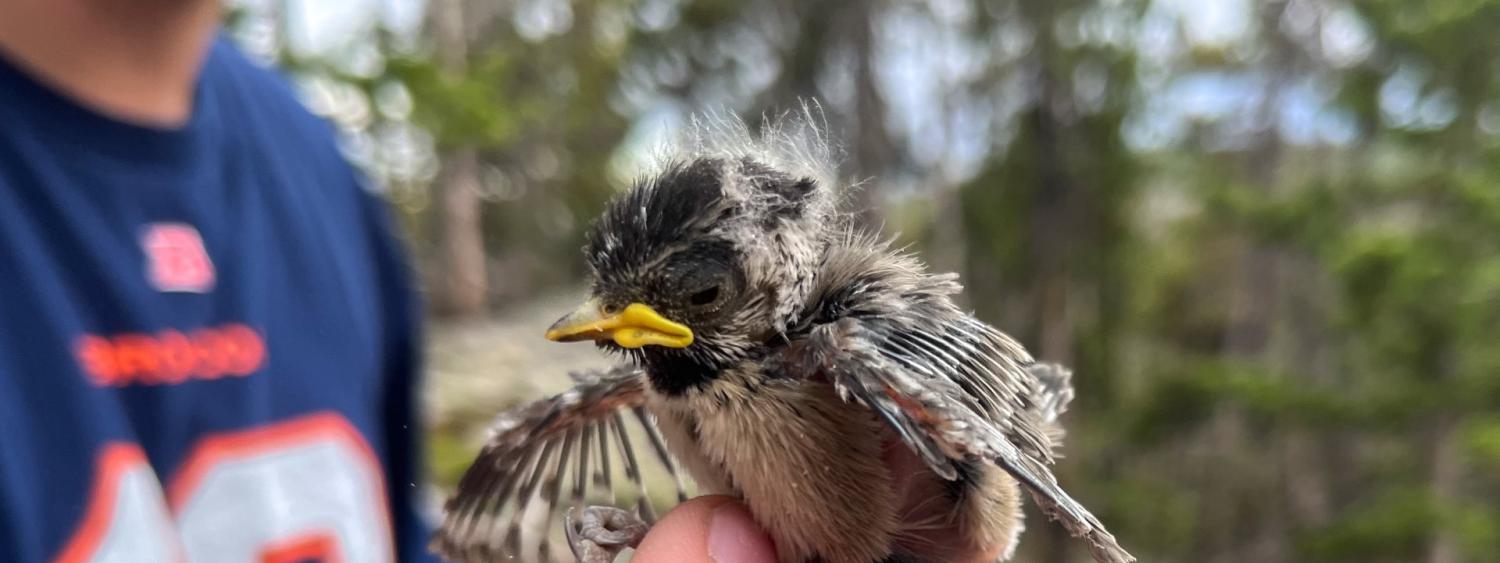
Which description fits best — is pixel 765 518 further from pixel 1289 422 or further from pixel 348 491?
pixel 1289 422

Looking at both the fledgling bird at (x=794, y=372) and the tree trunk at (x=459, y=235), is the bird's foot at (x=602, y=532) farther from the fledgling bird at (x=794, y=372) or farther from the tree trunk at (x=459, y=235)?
the tree trunk at (x=459, y=235)

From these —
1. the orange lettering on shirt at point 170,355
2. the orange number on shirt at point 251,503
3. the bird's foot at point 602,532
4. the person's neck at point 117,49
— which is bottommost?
the orange number on shirt at point 251,503

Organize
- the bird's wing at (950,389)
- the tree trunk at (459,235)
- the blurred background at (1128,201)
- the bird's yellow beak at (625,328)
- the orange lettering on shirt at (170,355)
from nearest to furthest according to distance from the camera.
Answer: the bird's wing at (950,389)
the bird's yellow beak at (625,328)
the orange lettering on shirt at (170,355)
the blurred background at (1128,201)
the tree trunk at (459,235)

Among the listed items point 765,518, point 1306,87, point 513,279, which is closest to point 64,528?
point 765,518

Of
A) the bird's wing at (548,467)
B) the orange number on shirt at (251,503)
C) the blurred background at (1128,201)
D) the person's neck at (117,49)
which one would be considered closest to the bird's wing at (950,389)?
the bird's wing at (548,467)

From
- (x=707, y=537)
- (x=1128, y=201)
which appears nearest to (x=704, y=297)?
(x=707, y=537)

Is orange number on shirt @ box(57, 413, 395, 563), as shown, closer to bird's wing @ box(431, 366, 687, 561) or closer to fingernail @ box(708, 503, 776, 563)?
bird's wing @ box(431, 366, 687, 561)
